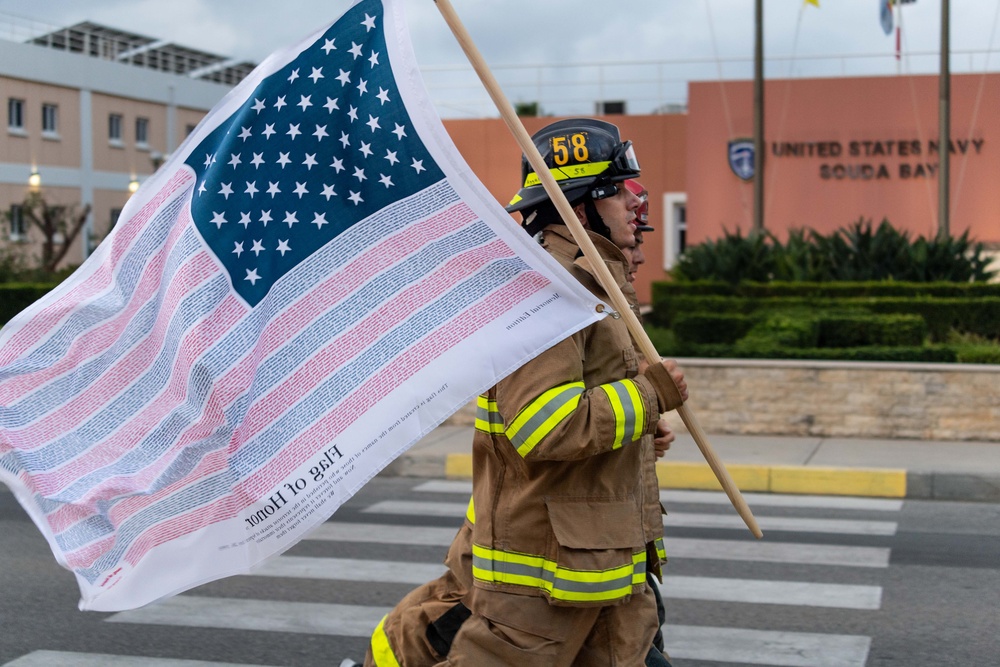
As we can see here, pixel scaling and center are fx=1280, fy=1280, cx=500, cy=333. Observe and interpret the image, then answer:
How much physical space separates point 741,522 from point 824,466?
5.59ft

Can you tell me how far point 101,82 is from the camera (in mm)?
48812

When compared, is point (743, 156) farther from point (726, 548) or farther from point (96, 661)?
point (96, 661)

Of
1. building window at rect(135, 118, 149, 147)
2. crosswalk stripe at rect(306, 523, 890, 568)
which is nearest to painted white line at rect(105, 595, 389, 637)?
crosswalk stripe at rect(306, 523, 890, 568)

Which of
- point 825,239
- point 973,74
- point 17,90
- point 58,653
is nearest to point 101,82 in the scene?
point 17,90

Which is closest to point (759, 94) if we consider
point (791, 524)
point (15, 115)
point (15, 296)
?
point (15, 296)

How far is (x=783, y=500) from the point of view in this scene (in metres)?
9.31

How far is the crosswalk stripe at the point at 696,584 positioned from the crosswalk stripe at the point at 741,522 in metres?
1.51

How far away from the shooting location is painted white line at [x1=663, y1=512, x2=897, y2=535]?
26.5ft

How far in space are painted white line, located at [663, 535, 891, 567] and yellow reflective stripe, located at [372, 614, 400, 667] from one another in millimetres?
3823

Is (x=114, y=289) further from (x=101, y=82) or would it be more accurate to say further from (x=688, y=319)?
(x=101, y=82)

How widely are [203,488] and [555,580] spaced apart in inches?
34.7

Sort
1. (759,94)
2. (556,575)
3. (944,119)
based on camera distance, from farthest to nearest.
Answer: (759,94) < (944,119) < (556,575)

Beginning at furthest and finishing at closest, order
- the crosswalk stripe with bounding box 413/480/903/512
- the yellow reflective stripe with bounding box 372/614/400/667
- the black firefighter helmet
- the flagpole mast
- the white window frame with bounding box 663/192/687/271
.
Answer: the white window frame with bounding box 663/192/687/271, the crosswalk stripe with bounding box 413/480/903/512, the yellow reflective stripe with bounding box 372/614/400/667, the black firefighter helmet, the flagpole mast

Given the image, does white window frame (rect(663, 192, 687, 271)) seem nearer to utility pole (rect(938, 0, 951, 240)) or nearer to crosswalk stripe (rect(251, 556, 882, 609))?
utility pole (rect(938, 0, 951, 240))
